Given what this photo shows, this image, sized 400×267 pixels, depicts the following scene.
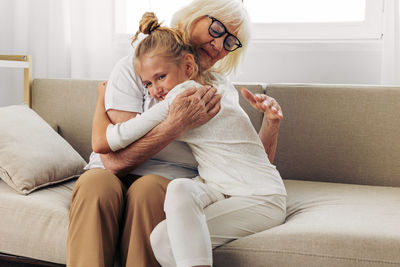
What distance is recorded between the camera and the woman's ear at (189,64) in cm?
149

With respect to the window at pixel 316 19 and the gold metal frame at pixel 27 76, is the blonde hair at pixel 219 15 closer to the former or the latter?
the window at pixel 316 19

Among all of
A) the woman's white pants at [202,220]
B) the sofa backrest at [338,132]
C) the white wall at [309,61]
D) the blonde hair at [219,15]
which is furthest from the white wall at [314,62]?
the woman's white pants at [202,220]

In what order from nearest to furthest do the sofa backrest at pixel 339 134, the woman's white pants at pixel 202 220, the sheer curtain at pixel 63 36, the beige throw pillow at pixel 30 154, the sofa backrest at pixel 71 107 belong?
1. the woman's white pants at pixel 202 220
2. the beige throw pillow at pixel 30 154
3. the sofa backrest at pixel 339 134
4. the sofa backrest at pixel 71 107
5. the sheer curtain at pixel 63 36

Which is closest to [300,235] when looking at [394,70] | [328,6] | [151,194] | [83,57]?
[151,194]

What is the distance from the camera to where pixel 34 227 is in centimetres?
147

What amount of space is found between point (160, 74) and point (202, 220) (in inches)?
19.0

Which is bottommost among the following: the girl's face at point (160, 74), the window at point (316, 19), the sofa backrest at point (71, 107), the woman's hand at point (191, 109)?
the sofa backrest at point (71, 107)

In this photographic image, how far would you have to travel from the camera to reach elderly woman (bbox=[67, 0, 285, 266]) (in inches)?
50.5

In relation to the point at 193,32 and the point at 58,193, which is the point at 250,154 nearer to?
the point at 193,32

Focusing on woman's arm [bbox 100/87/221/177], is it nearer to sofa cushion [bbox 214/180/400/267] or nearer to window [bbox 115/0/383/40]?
sofa cushion [bbox 214/180/400/267]

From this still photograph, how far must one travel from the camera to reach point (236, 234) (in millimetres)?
1294

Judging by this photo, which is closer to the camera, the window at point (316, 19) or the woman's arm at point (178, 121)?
the woman's arm at point (178, 121)

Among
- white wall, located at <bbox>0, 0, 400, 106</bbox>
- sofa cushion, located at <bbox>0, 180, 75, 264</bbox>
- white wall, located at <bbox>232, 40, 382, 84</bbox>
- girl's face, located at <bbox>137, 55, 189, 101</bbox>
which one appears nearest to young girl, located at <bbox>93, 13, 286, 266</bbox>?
girl's face, located at <bbox>137, 55, 189, 101</bbox>

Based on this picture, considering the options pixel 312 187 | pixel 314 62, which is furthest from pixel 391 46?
pixel 312 187
